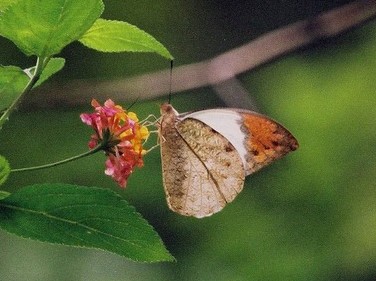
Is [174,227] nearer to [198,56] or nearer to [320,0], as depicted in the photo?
[198,56]

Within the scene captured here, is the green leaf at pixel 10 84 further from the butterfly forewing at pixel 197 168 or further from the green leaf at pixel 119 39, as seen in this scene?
the butterfly forewing at pixel 197 168

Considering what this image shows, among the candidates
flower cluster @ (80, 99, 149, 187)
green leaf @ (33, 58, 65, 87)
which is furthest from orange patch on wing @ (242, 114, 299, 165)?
green leaf @ (33, 58, 65, 87)

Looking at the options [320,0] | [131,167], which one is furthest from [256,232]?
[131,167]

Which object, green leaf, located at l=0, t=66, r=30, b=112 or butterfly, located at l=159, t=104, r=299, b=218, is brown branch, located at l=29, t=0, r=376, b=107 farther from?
green leaf, located at l=0, t=66, r=30, b=112

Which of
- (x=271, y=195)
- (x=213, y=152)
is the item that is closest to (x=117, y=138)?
(x=213, y=152)

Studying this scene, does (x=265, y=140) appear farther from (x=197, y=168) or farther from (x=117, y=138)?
(x=117, y=138)

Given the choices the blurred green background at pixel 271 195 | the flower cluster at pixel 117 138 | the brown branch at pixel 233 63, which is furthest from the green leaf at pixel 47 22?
the blurred green background at pixel 271 195
